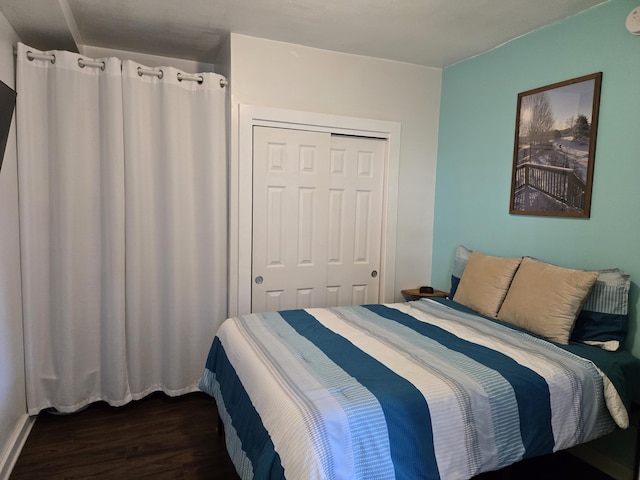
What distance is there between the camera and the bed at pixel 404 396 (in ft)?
4.53

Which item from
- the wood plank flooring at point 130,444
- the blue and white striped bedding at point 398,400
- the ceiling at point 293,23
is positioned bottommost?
the wood plank flooring at point 130,444

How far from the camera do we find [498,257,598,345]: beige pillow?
2064 mm

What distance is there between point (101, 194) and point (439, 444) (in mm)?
2485

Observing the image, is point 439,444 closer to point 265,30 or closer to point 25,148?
point 265,30

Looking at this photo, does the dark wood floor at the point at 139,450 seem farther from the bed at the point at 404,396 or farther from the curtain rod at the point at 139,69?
the curtain rod at the point at 139,69

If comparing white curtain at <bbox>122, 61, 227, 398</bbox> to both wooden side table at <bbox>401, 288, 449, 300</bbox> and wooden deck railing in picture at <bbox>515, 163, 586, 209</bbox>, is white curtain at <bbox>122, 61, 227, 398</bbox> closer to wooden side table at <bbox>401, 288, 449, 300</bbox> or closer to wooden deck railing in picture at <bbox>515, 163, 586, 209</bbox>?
wooden side table at <bbox>401, 288, 449, 300</bbox>

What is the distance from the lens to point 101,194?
2.71m

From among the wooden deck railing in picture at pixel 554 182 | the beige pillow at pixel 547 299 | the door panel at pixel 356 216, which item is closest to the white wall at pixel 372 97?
the door panel at pixel 356 216

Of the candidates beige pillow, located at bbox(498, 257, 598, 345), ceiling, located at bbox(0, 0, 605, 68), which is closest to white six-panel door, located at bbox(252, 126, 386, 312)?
ceiling, located at bbox(0, 0, 605, 68)

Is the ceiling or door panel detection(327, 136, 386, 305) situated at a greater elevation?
the ceiling

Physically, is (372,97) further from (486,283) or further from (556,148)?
(486,283)

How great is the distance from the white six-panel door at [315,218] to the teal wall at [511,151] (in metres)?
0.61

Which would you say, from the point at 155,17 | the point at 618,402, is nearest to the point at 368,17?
the point at 155,17

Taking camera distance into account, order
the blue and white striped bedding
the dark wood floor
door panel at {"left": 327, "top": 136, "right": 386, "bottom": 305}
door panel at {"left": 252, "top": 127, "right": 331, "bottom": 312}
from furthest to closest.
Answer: door panel at {"left": 327, "top": 136, "right": 386, "bottom": 305} → door panel at {"left": 252, "top": 127, "right": 331, "bottom": 312} → the dark wood floor → the blue and white striped bedding
